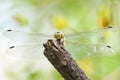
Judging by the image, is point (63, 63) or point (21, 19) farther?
point (21, 19)

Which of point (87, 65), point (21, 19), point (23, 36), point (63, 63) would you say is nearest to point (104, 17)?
point (87, 65)

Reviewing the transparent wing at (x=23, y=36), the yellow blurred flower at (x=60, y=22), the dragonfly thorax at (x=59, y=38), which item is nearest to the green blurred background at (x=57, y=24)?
the yellow blurred flower at (x=60, y=22)

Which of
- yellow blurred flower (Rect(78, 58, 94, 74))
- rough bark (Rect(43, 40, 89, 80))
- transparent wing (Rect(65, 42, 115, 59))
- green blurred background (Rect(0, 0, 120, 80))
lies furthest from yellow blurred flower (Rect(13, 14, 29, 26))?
rough bark (Rect(43, 40, 89, 80))

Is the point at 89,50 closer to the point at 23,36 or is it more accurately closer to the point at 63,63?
the point at 23,36

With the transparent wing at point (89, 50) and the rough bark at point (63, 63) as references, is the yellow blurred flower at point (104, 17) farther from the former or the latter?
the rough bark at point (63, 63)

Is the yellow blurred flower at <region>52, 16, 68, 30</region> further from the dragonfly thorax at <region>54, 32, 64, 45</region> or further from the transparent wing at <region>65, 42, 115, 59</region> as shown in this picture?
the dragonfly thorax at <region>54, 32, 64, 45</region>

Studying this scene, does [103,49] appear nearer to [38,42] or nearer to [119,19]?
[38,42]

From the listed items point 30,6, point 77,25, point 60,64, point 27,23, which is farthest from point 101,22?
point 60,64
